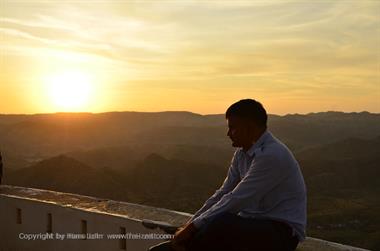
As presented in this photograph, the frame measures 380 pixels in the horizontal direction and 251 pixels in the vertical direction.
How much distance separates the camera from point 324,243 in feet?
13.6

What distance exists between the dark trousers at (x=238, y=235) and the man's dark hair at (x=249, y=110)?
52 cm

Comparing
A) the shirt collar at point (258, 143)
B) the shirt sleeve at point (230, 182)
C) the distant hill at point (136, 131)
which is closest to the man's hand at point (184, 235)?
the shirt sleeve at point (230, 182)

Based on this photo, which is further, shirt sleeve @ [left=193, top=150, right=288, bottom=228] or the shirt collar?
the shirt collar

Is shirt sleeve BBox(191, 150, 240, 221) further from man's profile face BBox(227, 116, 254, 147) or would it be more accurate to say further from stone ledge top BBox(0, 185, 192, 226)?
stone ledge top BBox(0, 185, 192, 226)

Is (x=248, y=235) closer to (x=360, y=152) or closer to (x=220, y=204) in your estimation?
(x=220, y=204)

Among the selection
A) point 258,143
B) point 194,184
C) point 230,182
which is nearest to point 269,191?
point 258,143

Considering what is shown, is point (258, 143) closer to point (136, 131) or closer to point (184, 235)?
point (184, 235)

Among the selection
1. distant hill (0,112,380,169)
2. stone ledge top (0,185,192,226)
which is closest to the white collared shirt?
stone ledge top (0,185,192,226)

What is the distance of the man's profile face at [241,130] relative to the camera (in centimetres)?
278

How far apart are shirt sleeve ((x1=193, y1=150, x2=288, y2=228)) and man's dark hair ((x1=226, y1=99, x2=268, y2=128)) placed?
0.23 meters

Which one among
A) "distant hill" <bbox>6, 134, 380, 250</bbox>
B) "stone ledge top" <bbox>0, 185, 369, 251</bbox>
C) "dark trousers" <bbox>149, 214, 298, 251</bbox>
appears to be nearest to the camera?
"dark trousers" <bbox>149, 214, 298, 251</bbox>

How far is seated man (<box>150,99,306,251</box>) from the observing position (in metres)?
2.62

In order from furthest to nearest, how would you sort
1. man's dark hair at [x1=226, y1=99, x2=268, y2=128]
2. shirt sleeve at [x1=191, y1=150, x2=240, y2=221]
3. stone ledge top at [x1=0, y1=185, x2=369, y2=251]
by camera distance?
stone ledge top at [x1=0, y1=185, x2=369, y2=251]
shirt sleeve at [x1=191, y1=150, x2=240, y2=221]
man's dark hair at [x1=226, y1=99, x2=268, y2=128]

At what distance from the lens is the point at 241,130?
2797mm
